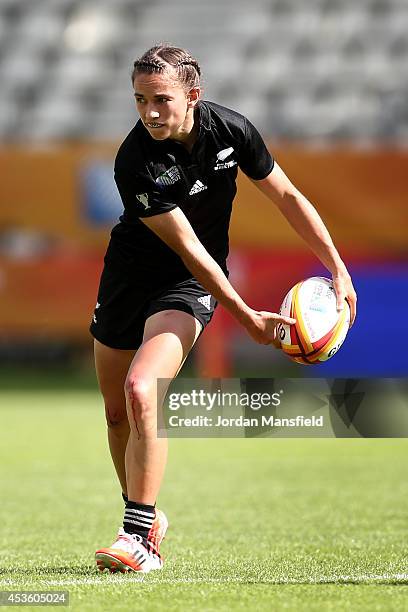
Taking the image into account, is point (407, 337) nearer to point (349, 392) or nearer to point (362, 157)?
point (362, 157)

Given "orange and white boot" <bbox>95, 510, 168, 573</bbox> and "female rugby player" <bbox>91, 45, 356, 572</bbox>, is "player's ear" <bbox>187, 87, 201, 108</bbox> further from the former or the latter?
"orange and white boot" <bbox>95, 510, 168, 573</bbox>

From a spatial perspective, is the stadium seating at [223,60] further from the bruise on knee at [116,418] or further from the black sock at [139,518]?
the black sock at [139,518]

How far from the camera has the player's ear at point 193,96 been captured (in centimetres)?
448

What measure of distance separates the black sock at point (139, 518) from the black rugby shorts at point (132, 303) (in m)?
0.71

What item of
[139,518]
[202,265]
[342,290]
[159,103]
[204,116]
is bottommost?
[139,518]

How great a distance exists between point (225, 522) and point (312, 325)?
1924 mm

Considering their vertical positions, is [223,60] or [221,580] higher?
→ [223,60]

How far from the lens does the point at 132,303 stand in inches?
189

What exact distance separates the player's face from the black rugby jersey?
0.13 meters

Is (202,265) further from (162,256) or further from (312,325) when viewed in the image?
(312,325)

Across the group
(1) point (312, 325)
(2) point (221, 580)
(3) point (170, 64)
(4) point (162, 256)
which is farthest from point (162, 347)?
(3) point (170, 64)

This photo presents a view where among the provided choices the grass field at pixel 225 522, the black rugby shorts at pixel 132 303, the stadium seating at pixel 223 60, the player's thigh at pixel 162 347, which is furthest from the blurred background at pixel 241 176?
the player's thigh at pixel 162 347

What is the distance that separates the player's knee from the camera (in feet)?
14.3

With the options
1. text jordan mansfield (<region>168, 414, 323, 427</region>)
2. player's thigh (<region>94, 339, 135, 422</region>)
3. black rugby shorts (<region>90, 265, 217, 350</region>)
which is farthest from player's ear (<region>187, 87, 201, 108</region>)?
text jordan mansfield (<region>168, 414, 323, 427</region>)
